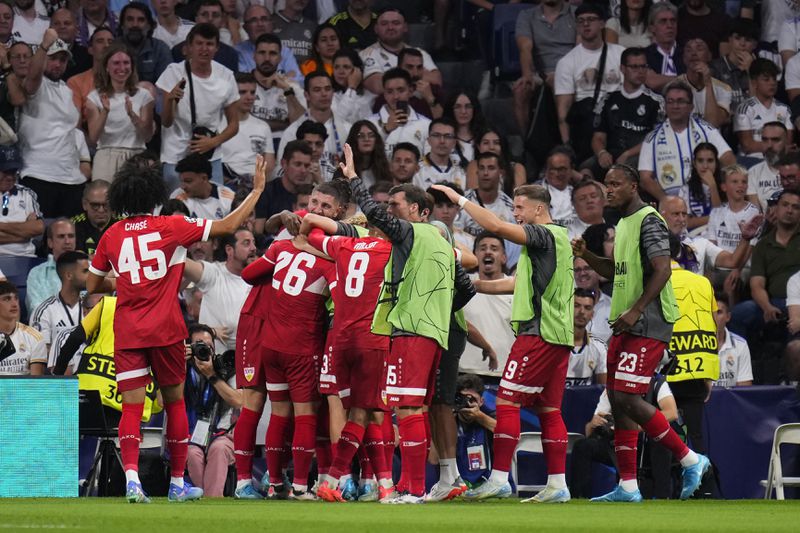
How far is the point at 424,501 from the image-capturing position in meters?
10.9

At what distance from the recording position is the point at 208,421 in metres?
13.2

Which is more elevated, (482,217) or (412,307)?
(482,217)

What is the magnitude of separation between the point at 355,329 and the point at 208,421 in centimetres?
280

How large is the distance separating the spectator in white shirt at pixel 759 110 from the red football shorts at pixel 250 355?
897cm

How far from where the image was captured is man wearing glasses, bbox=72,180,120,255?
15523mm

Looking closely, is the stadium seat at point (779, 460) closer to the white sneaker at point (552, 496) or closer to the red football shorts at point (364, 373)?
the white sneaker at point (552, 496)

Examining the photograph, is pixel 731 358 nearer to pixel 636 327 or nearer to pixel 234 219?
pixel 636 327

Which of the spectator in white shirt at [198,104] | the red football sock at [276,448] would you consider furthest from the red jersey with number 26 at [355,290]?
the spectator in white shirt at [198,104]

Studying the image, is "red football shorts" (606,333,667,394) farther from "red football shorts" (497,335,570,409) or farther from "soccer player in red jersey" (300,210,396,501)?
"soccer player in red jersey" (300,210,396,501)

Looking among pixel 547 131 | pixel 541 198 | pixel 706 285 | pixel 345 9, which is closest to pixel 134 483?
pixel 541 198

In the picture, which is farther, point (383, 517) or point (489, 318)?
point (489, 318)

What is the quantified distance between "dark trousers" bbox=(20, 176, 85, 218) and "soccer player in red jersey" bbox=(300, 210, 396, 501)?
645 cm

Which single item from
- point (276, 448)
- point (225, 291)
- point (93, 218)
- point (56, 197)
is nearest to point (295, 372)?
point (276, 448)

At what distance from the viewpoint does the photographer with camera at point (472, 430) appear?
43.4 feet
